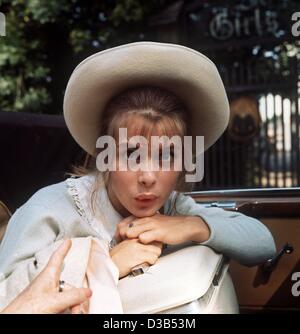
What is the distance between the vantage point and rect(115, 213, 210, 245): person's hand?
→ 3.22 feet

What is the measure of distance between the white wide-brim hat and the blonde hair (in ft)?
0.05

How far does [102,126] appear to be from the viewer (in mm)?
1155

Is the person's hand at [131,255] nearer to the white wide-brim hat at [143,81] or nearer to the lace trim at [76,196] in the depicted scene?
the lace trim at [76,196]

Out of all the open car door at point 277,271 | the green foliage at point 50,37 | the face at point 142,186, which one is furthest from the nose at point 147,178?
the green foliage at point 50,37

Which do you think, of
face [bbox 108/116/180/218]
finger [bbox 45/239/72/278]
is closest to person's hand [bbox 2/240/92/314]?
finger [bbox 45/239/72/278]

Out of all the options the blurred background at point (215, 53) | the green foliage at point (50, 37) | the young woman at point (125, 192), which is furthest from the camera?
the blurred background at point (215, 53)

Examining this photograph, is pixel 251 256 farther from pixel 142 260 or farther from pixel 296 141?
pixel 296 141

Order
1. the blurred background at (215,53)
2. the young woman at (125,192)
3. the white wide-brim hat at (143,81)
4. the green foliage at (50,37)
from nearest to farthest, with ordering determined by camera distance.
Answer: the young woman at (125,192) < the white wide-brim hat at (143,81) < the green foliage at (50,37) < the blurred background at (215,53)

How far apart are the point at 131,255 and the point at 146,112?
0.27 m

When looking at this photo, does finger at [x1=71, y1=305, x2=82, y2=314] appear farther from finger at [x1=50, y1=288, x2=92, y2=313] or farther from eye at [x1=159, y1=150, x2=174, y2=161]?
eye at [x1=159, y1=150, x2=174, y2=161]

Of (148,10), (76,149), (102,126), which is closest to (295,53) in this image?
(148,10)

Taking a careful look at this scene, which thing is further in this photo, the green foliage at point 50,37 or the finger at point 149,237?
the green foliage at point 50,37

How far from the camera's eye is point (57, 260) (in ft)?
2.77

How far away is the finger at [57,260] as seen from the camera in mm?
837
